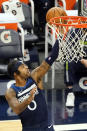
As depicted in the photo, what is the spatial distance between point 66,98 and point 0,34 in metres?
1.72

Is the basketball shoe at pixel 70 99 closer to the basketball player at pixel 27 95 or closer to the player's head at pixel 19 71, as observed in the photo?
the basketball player at pixel 27 95

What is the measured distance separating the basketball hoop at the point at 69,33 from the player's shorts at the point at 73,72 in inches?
53.5

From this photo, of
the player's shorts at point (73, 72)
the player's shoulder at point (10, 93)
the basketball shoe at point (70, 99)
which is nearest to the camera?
the player's shoulder at point (10, 93)

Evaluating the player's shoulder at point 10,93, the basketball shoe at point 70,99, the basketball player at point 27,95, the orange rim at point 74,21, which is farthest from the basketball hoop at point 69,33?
the basketball shoe at point 70,99

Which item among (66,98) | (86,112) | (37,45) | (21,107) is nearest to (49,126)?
(21,107)

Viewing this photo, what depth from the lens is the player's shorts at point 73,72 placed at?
25.5ft

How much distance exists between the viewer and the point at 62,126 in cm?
672

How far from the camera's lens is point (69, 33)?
610 cm

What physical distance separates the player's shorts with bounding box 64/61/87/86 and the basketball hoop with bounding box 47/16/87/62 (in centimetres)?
136

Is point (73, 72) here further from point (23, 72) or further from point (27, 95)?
point (23, 72)

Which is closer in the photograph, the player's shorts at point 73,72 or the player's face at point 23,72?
the player's face at point 23,72

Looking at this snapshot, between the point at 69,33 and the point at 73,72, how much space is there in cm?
189

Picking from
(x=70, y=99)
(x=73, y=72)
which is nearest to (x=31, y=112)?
(x=70, y=99)

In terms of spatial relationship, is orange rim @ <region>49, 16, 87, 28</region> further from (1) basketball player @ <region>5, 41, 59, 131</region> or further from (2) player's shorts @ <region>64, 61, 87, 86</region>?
(2) player's shorts @ <region>64, 61, 87, 86</region>
